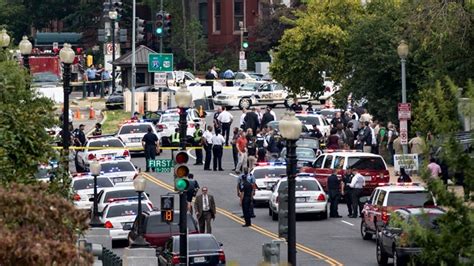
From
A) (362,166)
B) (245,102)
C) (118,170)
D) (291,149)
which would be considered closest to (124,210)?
(118,170)

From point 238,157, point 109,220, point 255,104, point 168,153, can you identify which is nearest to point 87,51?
point 255,104

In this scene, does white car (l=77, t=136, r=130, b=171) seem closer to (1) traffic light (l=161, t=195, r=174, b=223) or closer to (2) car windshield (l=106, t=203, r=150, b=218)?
(2) car windshield (l=106, t=203, r=150, b=218)

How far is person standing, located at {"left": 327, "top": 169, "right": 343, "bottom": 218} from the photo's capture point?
38188 millimetres

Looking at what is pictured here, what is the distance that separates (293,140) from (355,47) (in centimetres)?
2716

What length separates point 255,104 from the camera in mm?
73312

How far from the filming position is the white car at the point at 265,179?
41.1 metres

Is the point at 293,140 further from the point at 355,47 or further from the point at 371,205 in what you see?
the point at 355,47

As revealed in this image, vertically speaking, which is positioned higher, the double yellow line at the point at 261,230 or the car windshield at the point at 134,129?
the car windshield at the point at 134,129

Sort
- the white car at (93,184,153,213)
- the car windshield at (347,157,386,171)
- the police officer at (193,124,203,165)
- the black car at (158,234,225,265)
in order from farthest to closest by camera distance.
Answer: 1. the police officer at (193,124,203,165)
2. the car windshield at (347,157,386,171)
3. the white car at (93,184,153,213)
4. the black car at (158,234,225,265)

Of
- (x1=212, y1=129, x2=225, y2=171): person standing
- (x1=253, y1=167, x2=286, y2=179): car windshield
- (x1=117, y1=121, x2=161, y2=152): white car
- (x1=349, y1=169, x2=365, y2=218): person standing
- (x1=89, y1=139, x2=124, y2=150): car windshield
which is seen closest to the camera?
(x1=349, y1=169, x2=365, y2=218): person standing

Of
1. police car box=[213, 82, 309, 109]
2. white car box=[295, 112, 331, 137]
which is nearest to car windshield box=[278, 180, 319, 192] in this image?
white car box=[295, 112, 331, 137]

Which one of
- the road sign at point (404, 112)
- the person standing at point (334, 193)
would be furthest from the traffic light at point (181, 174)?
the road sign at point (404, 112)

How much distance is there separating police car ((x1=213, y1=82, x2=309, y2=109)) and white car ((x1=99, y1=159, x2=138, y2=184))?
96.6 ft

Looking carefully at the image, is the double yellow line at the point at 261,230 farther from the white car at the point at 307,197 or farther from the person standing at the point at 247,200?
the white car at the point at 307,197
